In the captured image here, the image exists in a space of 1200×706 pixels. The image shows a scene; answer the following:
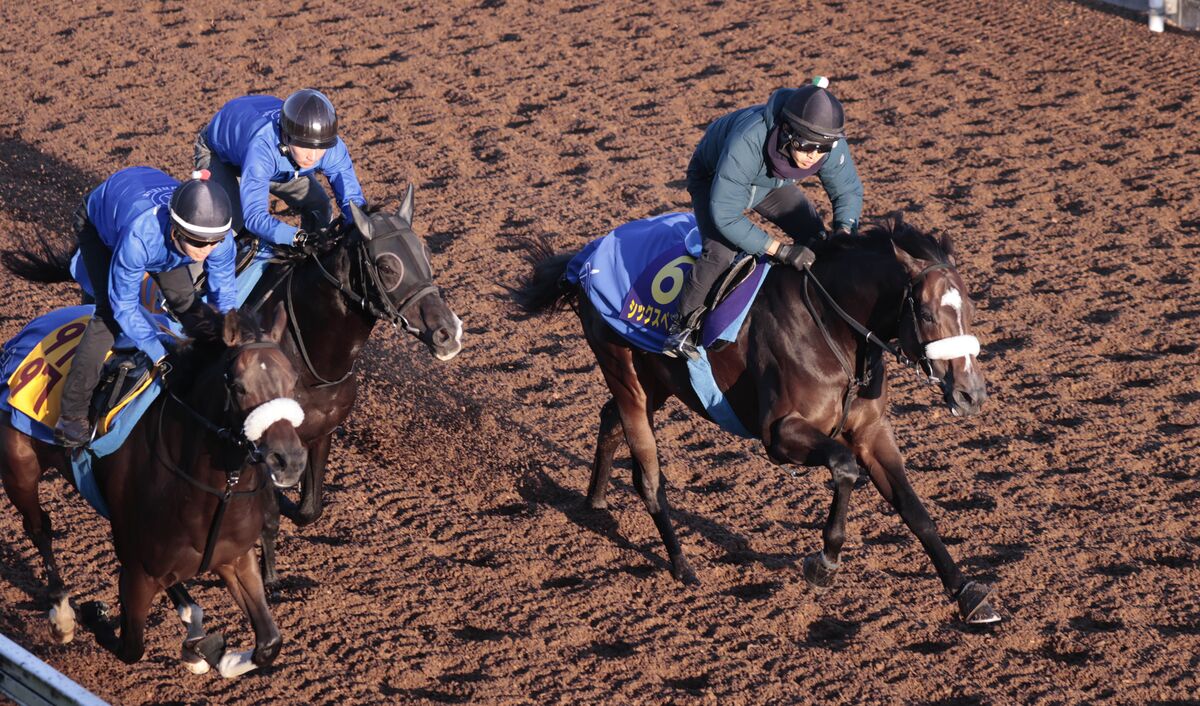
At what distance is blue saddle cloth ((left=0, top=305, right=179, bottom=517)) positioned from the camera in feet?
17.0

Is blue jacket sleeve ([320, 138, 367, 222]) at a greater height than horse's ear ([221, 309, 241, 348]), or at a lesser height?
lesser

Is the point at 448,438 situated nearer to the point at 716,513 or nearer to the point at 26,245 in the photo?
the point at 716,513

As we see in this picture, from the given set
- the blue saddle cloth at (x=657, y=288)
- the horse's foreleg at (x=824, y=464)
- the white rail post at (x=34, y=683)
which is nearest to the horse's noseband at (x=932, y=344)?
the horse's foreleg at (x=824, y=464)

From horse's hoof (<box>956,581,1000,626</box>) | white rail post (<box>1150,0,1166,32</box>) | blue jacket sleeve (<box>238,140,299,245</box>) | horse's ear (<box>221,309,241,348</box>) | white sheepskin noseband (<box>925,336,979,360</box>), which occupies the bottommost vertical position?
white rail post (<box>1150,0,1166,32</box>)

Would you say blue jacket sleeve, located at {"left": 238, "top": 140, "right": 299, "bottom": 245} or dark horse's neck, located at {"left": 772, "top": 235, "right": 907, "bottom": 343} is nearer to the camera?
dark horse's neck, located at {"left": 772, "top": 235, "right": 907, "bottom": 343}

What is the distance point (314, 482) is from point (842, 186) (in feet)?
9.39

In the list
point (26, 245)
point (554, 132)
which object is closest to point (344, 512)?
point (26, 245)

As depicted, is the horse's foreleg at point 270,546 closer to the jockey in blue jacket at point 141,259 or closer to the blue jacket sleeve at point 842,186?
the jockey in blue jacket at point 141,259

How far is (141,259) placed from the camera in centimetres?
518

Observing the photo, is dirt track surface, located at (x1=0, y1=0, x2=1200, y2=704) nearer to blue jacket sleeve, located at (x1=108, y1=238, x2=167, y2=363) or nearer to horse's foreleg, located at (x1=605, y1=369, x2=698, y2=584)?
horse's foreleg, located at (x1=605, y1=369, x2=698, y2=584)

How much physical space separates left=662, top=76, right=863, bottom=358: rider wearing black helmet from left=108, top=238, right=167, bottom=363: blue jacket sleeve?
2261mm

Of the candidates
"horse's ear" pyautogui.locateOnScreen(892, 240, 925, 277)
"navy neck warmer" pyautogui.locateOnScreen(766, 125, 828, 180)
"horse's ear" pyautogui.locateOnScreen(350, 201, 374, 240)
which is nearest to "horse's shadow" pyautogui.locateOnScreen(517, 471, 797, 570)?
"horse's ear" pyautogui.locateOnScreen(892, 240, 925, 277)

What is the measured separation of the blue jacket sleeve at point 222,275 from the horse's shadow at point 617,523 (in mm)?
2120

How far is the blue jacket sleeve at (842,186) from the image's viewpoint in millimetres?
→ 6102
